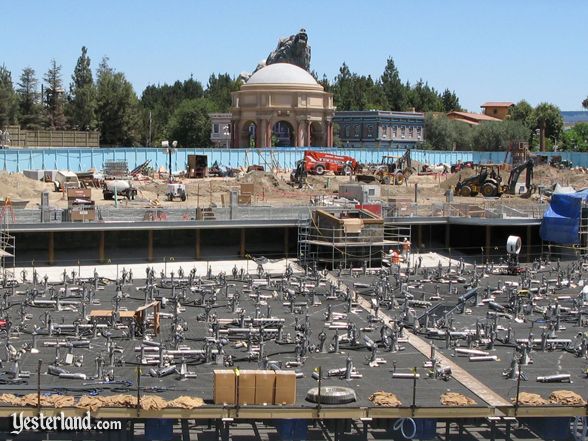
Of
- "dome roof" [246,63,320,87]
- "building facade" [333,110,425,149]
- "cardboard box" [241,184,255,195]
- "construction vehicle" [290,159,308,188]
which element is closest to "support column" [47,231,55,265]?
"cardboard box" [241,184,255,195]

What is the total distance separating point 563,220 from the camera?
4319 cm

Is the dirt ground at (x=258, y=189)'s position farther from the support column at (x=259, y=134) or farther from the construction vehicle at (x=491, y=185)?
the support column at (x=259, y=134)

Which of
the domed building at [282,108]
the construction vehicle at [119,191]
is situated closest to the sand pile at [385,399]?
the construction vehicle at [119,191]

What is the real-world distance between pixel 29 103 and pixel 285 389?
266 ft

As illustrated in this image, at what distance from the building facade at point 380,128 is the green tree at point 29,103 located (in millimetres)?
28166

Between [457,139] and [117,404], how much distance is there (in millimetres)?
91127

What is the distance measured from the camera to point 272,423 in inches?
779

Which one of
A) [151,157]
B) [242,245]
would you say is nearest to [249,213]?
[242,245]

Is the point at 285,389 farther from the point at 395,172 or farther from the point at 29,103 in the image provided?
the point at 29,103

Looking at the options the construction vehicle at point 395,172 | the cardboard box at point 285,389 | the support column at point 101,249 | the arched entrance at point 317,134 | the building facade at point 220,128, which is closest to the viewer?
the cardboard box at point 285,389

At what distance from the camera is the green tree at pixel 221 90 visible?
116562 mm

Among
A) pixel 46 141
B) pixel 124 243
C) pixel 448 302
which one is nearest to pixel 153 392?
pixel 448 302

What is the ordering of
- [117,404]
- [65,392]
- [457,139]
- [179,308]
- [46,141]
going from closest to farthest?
1. [117,404]
2. [65,392]
3. [179,308]
4. [46,141]
5. [457,139]

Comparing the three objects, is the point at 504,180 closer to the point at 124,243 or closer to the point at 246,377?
the point at 124,243
